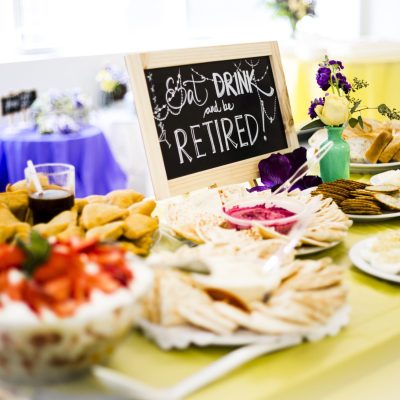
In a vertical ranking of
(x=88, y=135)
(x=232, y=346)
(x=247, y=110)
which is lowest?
(x=88, y=135)

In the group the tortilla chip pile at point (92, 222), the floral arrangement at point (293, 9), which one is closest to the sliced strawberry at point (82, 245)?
the tortilla chip pile at point (92, 222)

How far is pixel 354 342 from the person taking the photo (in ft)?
2.89

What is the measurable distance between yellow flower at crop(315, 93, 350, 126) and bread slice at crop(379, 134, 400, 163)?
30 cm

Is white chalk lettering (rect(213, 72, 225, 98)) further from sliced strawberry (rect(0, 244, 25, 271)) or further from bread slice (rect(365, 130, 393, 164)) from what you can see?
sliced strawberry (rect(0, 244, 25, 271))

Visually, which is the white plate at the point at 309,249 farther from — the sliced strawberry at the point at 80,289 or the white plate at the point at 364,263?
the sliced strawberry at the point at 80,289

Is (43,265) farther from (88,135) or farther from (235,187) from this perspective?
(88,135)

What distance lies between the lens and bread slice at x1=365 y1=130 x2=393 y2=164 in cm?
181

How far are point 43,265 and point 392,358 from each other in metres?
0.54

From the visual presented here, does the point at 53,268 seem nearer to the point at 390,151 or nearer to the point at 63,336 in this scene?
the point at 63,336

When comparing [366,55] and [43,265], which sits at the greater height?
[43,265]

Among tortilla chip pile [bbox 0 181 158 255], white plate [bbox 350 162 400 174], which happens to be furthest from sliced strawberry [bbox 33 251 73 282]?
white plate [bbox 350 162 400 174]

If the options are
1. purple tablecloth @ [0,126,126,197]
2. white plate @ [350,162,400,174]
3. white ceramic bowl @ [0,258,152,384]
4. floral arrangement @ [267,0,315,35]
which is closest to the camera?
white ceramic bowl @ [0,258,152,384]

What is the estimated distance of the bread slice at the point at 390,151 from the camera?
1.83 metres

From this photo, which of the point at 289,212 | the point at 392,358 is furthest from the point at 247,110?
the point at 392,358
